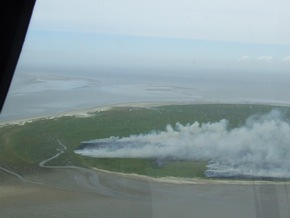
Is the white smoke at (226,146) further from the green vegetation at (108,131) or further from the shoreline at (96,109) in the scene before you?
the shoreline at (96,109)

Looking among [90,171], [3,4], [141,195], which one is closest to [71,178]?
[90,171]

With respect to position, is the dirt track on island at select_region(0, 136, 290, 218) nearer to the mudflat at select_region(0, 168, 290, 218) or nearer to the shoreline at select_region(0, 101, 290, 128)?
the mudflat at select_region(0, 168, 290, 218)

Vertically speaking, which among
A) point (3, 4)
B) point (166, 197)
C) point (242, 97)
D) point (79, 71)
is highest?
point (3, 4)

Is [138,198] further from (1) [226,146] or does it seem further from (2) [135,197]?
(1) [226,146]

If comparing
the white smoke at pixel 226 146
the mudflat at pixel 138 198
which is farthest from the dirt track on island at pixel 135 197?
the white smoke at pixel 226 146

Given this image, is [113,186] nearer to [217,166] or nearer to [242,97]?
[217,166]
